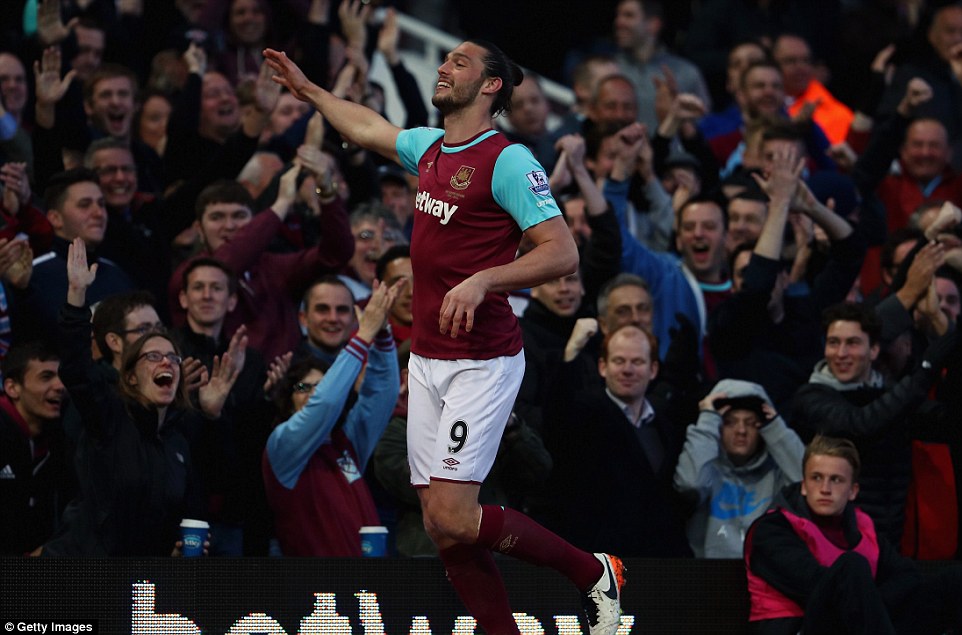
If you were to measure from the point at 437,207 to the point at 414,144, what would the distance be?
46 centimetres

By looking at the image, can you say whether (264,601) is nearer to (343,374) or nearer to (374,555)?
(374,555)

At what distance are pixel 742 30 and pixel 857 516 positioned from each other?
832 cm

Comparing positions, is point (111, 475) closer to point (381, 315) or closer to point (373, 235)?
point (381, 315)

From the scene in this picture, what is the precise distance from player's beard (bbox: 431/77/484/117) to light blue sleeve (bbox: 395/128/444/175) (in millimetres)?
218

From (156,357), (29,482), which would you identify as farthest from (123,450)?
(29,482)

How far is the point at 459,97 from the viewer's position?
6.67m

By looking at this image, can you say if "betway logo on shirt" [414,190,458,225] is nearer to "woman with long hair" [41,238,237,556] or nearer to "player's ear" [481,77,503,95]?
"player's ear" [481,77,503,95]

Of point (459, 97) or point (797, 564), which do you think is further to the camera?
point (797, 564)

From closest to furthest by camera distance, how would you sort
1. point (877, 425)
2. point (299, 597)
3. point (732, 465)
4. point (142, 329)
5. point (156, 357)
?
1. point (299, 597)
2. point (156, 357)
3. point (142, 329)
4. point (877, 425)
5. point (732, 465)

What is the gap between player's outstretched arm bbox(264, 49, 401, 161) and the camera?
282 inches

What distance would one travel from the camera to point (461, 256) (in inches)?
259

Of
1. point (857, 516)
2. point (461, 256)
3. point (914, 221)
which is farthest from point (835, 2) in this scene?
point (461, 256)

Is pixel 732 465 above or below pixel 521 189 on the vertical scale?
below

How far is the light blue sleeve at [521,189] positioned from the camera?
6469 millimetres
